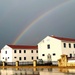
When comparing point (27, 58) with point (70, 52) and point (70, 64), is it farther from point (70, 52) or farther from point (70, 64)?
point (70, 64)

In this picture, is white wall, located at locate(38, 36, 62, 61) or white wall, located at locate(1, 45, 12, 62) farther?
white wall, located at locate(1, 45, 12, 62)

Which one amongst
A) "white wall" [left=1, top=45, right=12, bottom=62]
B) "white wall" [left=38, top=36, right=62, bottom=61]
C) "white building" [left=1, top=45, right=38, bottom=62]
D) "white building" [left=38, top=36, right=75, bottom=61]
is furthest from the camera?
"white wall" [left=1, top=45, right=12, bottom=62]

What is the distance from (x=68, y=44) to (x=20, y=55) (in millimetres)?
24201

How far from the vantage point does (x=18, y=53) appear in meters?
79.4

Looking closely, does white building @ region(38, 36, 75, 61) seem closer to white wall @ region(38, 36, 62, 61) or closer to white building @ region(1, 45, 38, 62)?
white wall @ region(38, 36, 62, 61)

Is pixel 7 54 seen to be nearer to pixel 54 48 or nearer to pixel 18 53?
pixel 18 53

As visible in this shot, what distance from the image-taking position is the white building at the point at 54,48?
60316 millimetres

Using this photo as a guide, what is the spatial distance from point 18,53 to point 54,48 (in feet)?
71.0

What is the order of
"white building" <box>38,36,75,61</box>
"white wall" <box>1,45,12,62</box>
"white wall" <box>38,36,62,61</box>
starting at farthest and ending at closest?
"white wall" <box>1,45,12,62</box> → "white wall" <box>38,36,62,61</box> → "white building" <box>38,36,75,61</box>

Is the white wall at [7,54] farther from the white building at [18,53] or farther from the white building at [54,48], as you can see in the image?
the white building at [54,48]

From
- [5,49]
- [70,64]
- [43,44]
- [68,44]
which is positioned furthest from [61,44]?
[5,49]

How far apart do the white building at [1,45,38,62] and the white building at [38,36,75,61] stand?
16.0 m

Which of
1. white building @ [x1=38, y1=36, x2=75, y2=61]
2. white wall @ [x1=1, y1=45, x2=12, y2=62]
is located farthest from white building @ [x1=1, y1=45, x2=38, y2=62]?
white building @ [x1=38, y1=36, x2=75, y2=61]

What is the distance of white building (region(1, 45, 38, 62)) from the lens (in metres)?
78.9
